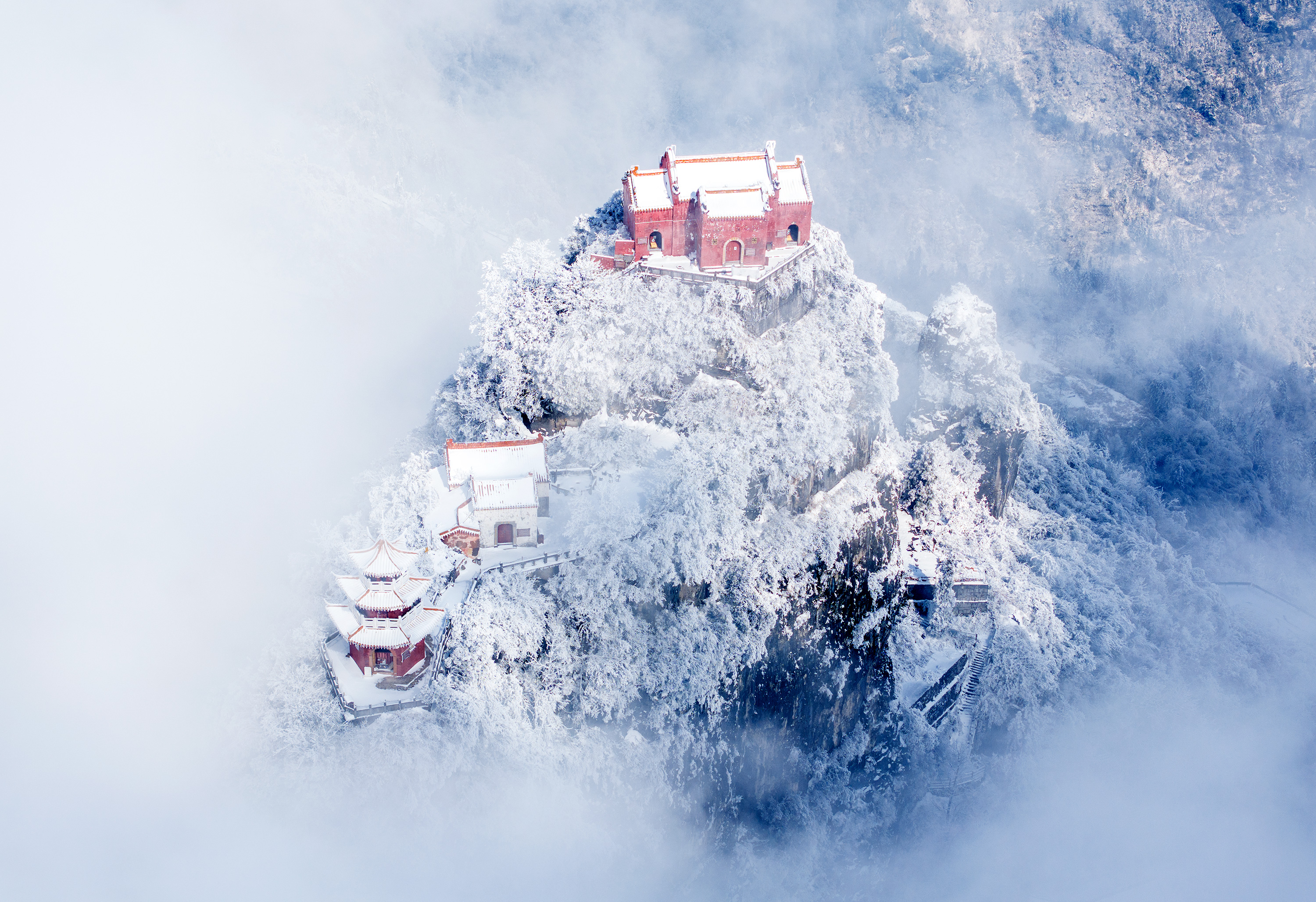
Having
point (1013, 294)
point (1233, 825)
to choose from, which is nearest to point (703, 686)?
point (1233, 825)

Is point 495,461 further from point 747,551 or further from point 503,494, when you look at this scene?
point 747,551

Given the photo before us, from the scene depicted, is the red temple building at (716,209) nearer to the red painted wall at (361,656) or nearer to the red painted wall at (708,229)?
the red painted wall at (708,229)

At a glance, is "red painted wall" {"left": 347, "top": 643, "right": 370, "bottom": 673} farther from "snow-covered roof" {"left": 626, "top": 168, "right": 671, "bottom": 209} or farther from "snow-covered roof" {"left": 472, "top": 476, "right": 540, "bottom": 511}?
"snow-covered roof" {"left": 626, "top": 168, "right": 671, "bottom": 209}

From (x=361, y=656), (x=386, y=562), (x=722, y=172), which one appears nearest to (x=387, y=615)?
(x=386, y=562)

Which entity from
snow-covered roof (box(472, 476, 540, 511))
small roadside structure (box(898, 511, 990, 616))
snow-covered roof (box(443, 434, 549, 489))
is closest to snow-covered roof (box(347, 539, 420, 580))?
snow-covered roof (box(472, 476, 540, 511))

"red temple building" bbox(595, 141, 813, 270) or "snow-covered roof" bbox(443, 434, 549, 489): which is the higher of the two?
"red temple building" bbox(595, 141, 813, 270)

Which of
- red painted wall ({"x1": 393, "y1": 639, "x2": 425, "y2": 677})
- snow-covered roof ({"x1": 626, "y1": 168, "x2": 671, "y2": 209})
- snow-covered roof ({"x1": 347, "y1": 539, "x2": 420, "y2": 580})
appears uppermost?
snow-covered roof ({"x1": 626, "y1": 168, "x2": 671, "y2": 209})
